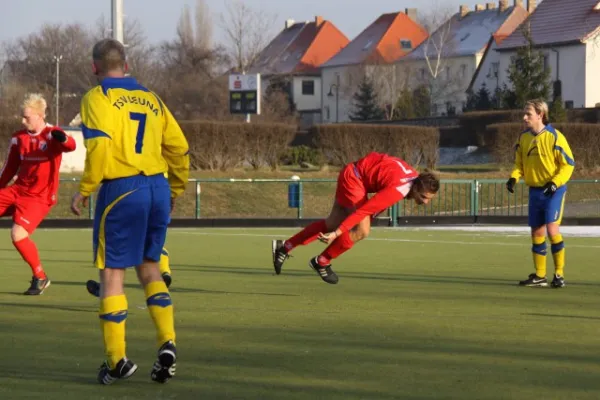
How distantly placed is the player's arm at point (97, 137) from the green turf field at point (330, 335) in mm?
1139

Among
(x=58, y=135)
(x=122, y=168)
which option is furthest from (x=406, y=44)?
(x=122, y=168)

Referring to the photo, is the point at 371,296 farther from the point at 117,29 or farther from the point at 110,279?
the point at 117,29

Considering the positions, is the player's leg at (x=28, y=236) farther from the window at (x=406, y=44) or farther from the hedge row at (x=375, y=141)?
the window at (x=406, y=44)

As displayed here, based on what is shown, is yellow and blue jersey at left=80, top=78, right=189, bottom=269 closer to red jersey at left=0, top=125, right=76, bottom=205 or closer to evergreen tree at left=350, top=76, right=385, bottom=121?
red jersey at left=0, top=125, right=76, bottom=205

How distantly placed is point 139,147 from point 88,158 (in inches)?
11.3

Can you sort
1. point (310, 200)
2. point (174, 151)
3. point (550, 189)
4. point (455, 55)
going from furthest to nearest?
1. point (455, 55)
2. point (310, 200)
3. point (550, 189)
4. point (174, 151)

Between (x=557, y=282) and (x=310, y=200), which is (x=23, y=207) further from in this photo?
(x=310, y=200)

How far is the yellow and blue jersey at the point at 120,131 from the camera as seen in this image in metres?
6.31

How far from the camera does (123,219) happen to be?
6363mm

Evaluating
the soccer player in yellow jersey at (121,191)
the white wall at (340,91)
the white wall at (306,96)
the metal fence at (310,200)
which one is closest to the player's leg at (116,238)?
the soccer player in yellow jersey at (121,191)

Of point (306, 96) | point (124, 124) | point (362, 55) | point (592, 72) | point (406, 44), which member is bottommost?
point (124, 124)

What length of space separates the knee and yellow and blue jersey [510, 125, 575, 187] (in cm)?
518

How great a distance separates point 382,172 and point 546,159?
2.49 metres

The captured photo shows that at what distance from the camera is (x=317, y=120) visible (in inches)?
4599
